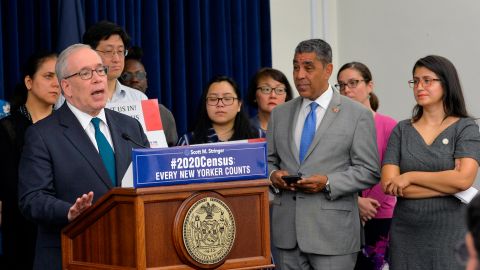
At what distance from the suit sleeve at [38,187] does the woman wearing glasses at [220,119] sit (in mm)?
1686

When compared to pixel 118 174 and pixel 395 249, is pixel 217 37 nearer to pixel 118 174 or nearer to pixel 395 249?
pixel 395 249

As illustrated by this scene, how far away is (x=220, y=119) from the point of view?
16.1 ft

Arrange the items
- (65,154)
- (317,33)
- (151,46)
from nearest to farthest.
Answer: (65,154), (151,46), (317,33)

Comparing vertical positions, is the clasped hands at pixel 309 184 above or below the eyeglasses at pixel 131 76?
below

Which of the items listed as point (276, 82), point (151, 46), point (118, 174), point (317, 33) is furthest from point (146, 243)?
point (317, 33)

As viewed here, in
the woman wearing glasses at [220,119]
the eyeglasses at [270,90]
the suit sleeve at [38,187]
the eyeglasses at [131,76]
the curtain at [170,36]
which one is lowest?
the suit sleeve at [38,187]

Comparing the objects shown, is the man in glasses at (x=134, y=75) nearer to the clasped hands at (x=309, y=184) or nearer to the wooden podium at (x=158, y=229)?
the clasped hands at (x=309, y=184)

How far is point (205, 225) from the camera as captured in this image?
9.63 ft

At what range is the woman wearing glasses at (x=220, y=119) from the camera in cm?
490

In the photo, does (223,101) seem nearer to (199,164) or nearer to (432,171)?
(432,171)

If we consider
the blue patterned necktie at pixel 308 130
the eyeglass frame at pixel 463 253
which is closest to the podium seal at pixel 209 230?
the blue patterned necktie at pixel 308 130

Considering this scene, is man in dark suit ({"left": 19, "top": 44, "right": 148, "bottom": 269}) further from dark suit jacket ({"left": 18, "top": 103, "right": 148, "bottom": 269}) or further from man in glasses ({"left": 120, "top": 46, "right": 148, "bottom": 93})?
man in glasses ({"left": 120, "top": 46, "right": 148, "bottom": 93})

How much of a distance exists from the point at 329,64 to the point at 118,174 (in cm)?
147

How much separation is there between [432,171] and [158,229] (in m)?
1.74
